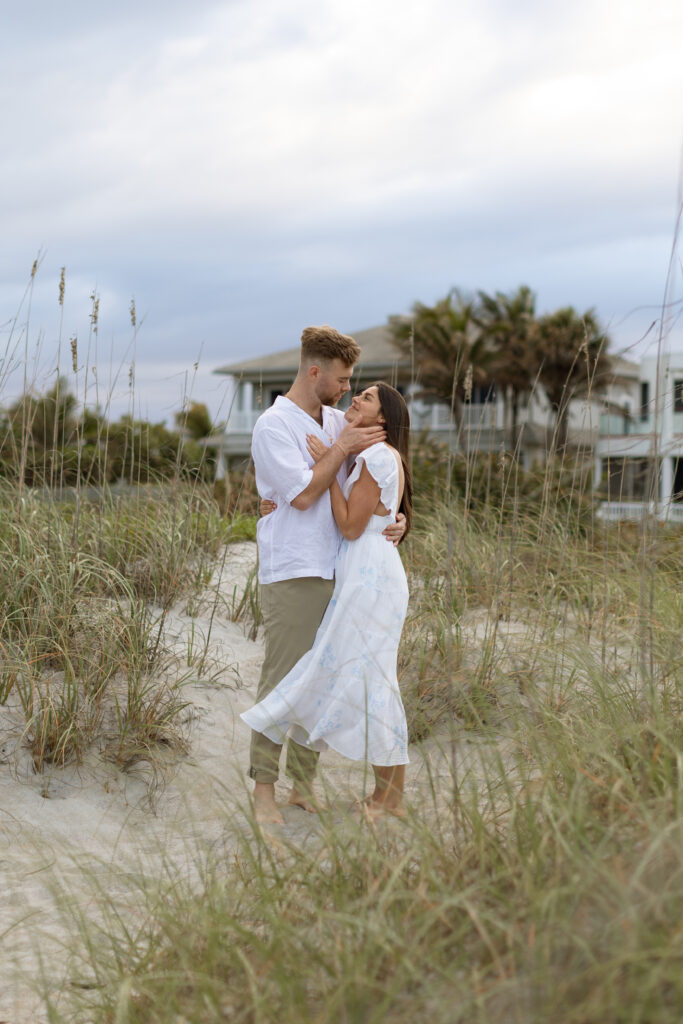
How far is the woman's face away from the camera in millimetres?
3789

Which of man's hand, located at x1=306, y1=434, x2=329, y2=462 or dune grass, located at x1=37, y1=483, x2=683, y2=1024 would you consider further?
man's hand, located at x1=306, y1=434, x2=329, y2=462

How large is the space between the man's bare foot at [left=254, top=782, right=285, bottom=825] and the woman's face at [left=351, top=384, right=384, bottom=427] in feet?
5.04

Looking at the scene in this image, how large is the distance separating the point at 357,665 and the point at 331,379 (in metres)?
1.17

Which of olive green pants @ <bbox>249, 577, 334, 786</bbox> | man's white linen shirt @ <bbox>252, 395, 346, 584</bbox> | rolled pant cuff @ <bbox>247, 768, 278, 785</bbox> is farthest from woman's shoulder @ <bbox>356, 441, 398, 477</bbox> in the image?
rolled pant cuff @ <bbox>247, 768, 278, 785</bbox>

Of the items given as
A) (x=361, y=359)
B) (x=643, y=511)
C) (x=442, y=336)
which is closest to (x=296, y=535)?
(x=643, y=511)

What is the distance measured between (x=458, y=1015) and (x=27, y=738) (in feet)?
10.3

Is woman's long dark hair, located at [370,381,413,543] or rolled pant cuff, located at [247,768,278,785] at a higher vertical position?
woman's long dark hair, located at [370,381,413,543]

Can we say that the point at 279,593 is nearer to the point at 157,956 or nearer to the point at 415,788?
the point at 415,788

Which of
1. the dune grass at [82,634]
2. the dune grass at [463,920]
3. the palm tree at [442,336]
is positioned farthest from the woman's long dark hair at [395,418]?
the palm tree at [442,336]

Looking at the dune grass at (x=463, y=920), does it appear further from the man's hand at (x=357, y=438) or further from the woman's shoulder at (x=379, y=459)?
the man's hand at (x=357, y=438)

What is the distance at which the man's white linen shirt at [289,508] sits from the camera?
375 cm

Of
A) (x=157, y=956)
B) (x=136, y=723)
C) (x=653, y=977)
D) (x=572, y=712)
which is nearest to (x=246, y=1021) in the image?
(x=157, y=956)

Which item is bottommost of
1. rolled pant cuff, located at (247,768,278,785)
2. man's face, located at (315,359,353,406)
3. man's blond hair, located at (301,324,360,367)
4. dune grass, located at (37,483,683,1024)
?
rolled pant cuff, located at (247,768,278,785)

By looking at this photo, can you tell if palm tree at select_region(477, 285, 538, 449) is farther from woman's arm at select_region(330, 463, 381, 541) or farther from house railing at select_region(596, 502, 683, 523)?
woman's arm at select_region(330, 463, 381, 541)
